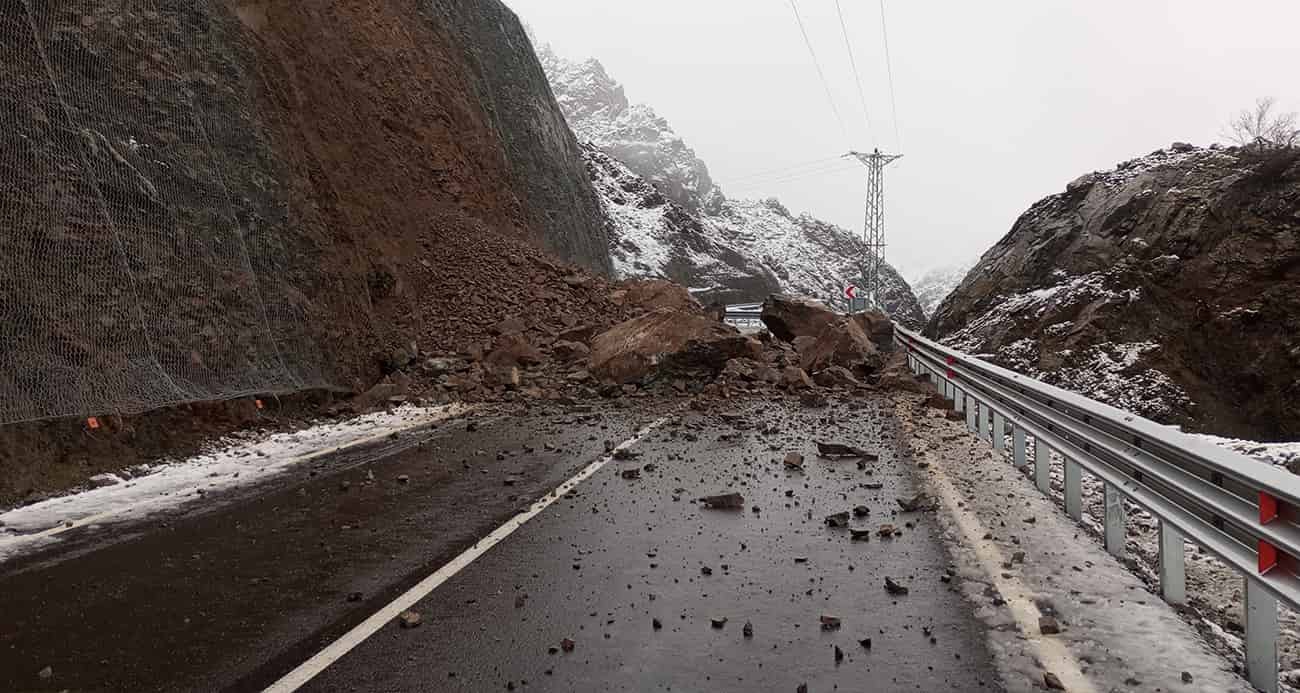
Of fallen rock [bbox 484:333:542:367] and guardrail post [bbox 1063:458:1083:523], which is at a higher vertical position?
fallen rock [bbox 484:333:542:367]

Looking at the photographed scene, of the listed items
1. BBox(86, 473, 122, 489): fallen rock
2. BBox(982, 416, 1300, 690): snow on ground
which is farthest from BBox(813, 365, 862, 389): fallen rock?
BBox(86, 473, 122, 489): fallen rock

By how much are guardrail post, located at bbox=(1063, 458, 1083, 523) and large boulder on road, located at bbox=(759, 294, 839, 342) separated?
1650 cm

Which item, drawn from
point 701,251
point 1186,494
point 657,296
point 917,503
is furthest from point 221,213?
point 701,251

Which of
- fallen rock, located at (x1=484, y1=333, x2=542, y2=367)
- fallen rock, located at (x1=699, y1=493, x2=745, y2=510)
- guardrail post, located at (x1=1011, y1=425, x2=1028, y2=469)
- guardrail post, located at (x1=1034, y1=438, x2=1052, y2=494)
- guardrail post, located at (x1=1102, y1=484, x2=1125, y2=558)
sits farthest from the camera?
fallen rock, located at (x1=484, y1=333, x2=542, y2=367)

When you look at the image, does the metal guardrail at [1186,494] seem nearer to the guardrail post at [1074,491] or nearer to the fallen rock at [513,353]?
the guardrail post at [1074,491]

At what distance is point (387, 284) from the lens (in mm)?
17281

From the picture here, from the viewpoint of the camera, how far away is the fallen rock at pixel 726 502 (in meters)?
6.63

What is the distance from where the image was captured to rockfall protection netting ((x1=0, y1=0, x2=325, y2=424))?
8.23 m

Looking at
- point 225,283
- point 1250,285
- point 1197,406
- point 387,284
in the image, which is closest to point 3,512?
point 225,283

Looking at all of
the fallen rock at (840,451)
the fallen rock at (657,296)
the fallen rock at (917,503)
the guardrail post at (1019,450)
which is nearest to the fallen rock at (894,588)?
the fallen rock at (917,503)

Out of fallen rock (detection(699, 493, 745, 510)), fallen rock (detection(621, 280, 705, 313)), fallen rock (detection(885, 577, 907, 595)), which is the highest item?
fallen rock (detection(621, 280, 705, 313))

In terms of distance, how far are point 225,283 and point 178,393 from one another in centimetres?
234

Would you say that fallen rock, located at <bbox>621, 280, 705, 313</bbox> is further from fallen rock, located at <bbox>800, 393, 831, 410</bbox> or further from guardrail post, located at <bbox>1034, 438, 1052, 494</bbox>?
guardrail post, located at <bbox>1034, 438, 1052, 494</bbox>

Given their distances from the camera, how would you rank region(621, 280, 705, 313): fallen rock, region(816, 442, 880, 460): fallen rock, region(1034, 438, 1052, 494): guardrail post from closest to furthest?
region(1034, 438, 1052, 494): guardrail post, region(816, 442, 880, 460): fallen rock, region(621, 280, 705, 313): fallen rock
